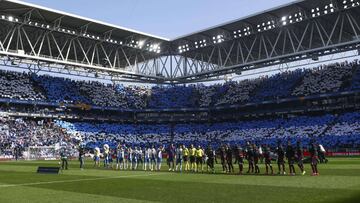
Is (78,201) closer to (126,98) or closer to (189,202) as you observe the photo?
(189,202)

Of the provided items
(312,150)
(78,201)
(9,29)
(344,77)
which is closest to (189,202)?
(78,201)

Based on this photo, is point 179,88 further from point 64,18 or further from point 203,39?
point 64,18

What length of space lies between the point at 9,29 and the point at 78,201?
56.2 meters

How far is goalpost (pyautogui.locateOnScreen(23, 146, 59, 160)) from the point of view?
5981 centimetres

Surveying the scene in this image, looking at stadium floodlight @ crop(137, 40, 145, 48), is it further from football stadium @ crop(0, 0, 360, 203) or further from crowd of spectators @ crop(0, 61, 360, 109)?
crowd of spectators @ crop(0, 61, 360, 109)

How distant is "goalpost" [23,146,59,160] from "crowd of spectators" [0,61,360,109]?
15453mm

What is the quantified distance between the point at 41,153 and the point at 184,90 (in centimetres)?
4128

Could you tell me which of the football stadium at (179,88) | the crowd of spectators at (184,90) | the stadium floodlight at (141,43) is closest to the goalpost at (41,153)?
the football stadium at (179,88)

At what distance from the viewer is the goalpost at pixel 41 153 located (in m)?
59.8

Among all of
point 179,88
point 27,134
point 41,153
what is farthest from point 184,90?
point 41,153

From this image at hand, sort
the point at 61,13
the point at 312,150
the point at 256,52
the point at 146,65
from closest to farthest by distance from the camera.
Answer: the point at 312,150 < the point at 61,13 < the point at 256,52 < the point at 146,65

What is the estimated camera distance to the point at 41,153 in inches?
2382

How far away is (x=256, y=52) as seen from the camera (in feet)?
256

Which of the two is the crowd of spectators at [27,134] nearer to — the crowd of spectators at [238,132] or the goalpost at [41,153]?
the goalpost at [41,153]
